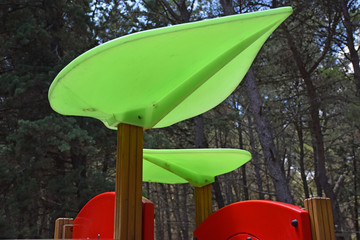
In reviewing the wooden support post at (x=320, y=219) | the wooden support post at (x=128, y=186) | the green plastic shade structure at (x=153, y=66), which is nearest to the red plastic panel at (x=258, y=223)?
the wooden support post at (x=320, y=219)

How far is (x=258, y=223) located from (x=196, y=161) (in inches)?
36.4

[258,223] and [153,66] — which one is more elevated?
[153,66]

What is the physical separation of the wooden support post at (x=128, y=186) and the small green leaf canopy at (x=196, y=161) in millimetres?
870

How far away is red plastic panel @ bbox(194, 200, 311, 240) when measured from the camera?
5.91ft

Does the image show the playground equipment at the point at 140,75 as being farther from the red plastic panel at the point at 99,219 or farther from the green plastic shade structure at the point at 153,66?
the red plastic panel at the point at 99,219

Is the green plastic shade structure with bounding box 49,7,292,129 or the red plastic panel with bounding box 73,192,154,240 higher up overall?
the green plastic shade structure with bounding box 49,7,292,129

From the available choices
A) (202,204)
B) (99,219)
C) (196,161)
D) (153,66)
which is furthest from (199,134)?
(153,66)

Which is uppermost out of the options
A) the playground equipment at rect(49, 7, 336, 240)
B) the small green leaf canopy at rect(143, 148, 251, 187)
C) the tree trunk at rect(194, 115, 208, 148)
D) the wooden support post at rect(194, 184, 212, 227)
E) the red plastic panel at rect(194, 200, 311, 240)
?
the tree trunk at rect(194, 115, 208, 148)

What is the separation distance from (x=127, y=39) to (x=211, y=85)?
88cm

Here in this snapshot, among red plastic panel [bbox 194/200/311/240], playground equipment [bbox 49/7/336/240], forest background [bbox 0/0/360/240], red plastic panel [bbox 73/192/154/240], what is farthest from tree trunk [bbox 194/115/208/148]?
playground equipment [bbox 49/7/336/240]

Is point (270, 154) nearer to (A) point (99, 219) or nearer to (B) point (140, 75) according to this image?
(A) point (99, 219)

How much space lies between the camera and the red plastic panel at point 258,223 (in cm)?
180

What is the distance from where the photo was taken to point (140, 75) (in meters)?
1.78

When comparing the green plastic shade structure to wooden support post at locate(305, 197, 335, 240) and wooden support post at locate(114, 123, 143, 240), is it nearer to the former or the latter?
wooden support post at locate(114, 123, 143, 240)
